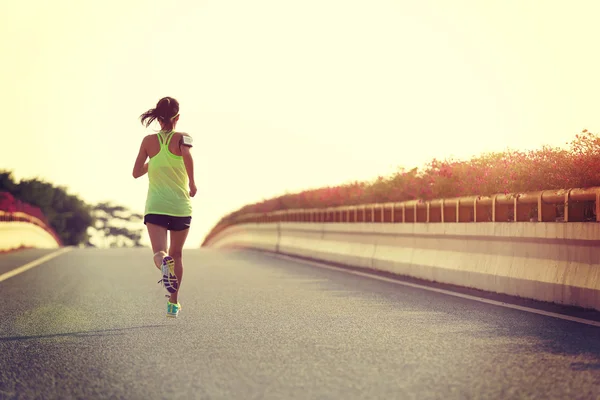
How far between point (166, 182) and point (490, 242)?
5.06 metres

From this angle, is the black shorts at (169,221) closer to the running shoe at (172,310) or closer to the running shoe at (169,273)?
the running shoe at (169,273)

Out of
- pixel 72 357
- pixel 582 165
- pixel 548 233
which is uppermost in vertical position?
pixel 582 165

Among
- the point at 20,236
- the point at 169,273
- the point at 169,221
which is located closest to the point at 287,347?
the point at 169,273

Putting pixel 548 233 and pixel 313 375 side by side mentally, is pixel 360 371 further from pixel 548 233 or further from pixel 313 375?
pixel 548 233

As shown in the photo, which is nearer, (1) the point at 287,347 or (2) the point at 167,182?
(1) the point at 287,347

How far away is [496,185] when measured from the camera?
43.4 ft

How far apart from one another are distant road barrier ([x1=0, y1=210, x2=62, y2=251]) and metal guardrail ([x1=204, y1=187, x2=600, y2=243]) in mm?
13552

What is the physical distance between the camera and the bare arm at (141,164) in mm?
9406

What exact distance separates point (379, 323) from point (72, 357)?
3257 millimetres

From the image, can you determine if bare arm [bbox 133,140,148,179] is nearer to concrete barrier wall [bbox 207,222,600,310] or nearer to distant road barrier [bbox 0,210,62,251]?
concrete barrier wall [bbox 207,222,600,310]

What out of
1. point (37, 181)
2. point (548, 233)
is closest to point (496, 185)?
point (548, 233)

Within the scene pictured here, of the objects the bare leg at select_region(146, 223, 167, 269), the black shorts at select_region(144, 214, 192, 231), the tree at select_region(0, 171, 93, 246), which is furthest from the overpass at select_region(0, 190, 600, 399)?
the tree at select_region(0, 171, 93, 246)

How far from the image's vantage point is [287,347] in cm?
753

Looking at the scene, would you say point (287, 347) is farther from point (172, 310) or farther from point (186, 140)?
point (186, 140)
